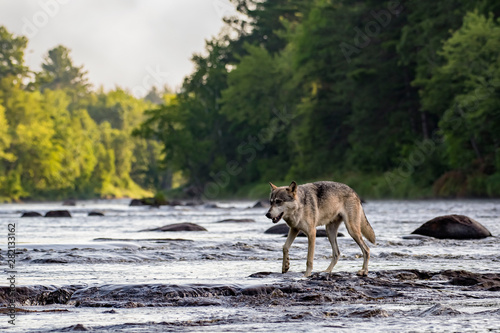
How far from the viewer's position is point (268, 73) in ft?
269

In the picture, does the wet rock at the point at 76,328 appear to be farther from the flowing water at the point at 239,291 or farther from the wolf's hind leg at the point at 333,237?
the wolf's hind leg at the point at 333,237

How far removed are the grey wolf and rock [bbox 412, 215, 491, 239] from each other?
20.7 ft

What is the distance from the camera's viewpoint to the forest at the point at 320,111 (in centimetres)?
4878

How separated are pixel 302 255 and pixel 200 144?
3032 inches

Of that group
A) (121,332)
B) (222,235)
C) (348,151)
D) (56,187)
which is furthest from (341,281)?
(56,187)

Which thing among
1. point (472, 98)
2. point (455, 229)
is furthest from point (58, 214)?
point (472, 98)

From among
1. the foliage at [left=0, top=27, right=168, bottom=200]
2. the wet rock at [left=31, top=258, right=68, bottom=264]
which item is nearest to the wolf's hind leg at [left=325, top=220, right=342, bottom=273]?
the wet rock at [left=31, top=258, right=68, bottom=264]

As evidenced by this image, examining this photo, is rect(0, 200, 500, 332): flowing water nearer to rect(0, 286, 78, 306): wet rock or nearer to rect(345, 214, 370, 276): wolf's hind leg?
rect(0, 286, 78, 306): wet rock

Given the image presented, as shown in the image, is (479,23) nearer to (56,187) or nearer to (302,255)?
(302,255)

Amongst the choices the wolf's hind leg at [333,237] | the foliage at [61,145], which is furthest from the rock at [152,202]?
the wolf's hind leg at [333,237]

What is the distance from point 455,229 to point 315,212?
754cm

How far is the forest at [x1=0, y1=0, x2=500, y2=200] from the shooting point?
4878 cm

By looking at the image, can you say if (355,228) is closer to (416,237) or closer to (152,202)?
(416,237)

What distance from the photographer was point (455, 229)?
58.2 feet
